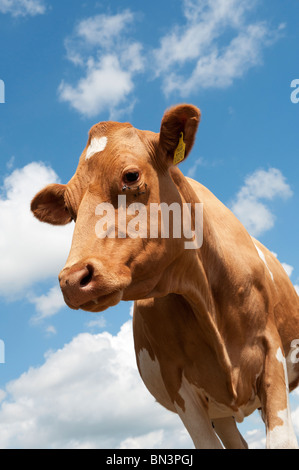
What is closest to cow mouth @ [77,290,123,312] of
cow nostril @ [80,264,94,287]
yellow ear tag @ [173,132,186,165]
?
cow nostril @ [80,264,94,287]

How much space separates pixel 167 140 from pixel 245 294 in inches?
69.9

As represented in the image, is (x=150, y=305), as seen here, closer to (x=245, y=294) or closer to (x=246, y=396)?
(x=245, y=294)

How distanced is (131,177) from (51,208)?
1.65 meters

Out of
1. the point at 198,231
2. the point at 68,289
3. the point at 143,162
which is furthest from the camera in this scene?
the point at 198,231

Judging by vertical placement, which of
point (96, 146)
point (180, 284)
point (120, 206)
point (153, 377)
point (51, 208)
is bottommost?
point (153, 377)

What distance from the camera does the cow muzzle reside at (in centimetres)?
408

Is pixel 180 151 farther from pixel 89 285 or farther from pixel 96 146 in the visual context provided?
pixel 89 285

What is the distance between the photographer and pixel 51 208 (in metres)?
6.05

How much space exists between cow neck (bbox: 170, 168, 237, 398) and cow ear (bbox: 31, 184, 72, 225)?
1.38 meters

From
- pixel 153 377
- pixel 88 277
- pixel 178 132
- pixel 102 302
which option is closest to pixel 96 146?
pixel 178 132

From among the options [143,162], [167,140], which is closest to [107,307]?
[143,162]

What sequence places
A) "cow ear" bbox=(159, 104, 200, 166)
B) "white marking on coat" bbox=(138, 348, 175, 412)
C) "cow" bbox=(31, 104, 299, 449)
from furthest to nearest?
"white marking on coat" bbox=(138, 348, 175, 412), "cow ear" bbox=(159, 104, 200, 166), "cow" bbox=(31, 104, 299, 449)

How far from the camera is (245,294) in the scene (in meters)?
5.66

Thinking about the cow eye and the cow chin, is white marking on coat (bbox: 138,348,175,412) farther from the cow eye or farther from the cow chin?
the cow eye
